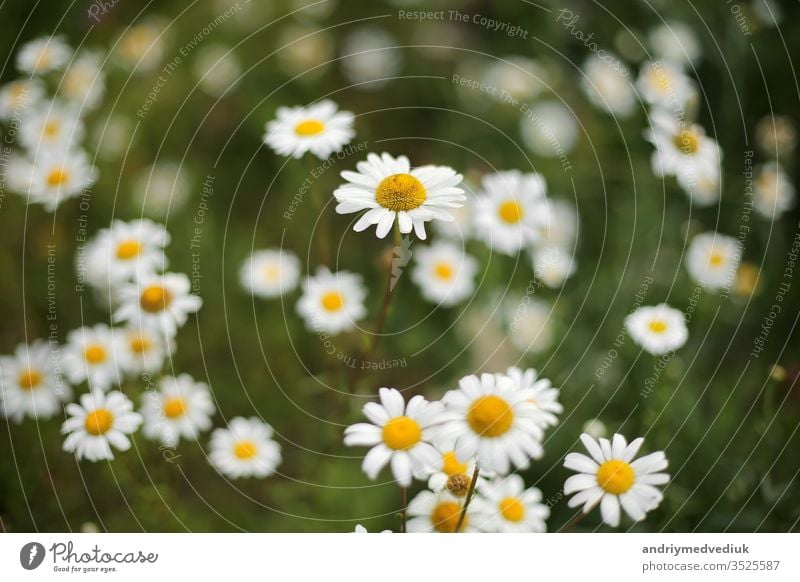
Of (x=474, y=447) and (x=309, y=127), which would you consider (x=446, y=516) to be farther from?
(x=309, y=127)

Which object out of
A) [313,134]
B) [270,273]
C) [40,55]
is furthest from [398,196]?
[40,55]

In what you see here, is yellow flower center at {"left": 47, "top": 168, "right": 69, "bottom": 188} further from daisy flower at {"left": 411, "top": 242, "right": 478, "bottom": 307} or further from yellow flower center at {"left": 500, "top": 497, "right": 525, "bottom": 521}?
yellow flower center at {"left": 500, "top": 497, "right": 525, "bottom": 521}

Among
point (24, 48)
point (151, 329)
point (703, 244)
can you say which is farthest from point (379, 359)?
point (24, 48)

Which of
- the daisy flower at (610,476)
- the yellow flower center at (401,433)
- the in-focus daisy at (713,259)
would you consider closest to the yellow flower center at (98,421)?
the yellow flower center at (401,433)

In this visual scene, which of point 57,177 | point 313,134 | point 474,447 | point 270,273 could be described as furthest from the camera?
point 270,273

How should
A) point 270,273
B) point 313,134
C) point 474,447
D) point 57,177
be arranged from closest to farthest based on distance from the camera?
point 474,447 → point 313,134 → point 57,177 → point 270,273

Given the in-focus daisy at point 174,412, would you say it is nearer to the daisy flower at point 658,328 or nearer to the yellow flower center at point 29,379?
the yellow flower center at point 29,379
